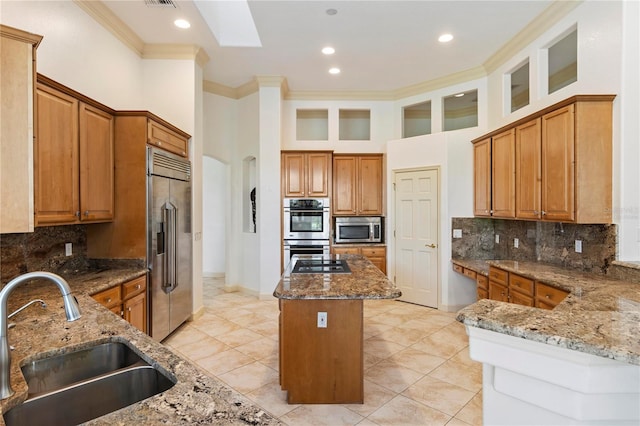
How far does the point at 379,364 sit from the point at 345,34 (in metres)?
3.81

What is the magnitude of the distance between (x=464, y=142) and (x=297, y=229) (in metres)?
2.91

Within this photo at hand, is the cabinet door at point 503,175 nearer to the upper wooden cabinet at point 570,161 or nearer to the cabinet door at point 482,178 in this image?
the cabinet door at point 482,178

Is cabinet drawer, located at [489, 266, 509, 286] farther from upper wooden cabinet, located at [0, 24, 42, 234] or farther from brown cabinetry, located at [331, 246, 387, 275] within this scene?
upper wooden cabinet, located at [0, 24, 42, 234]

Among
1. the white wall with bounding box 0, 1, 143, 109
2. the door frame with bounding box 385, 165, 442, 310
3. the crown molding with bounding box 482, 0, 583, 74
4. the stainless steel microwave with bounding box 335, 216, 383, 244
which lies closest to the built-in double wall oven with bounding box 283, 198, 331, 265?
the stainless steel microwave with bounding box 335, 216, 383, 244

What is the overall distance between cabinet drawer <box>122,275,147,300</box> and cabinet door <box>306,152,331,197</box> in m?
2.90

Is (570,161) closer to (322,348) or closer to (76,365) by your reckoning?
(322,348)

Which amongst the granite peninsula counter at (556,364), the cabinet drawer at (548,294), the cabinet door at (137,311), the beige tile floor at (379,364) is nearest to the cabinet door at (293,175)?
the beige tile floor at (379,364)

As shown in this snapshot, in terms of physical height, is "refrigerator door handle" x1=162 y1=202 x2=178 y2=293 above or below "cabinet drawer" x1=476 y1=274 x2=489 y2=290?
above

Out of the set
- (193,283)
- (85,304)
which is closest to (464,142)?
(193,283)

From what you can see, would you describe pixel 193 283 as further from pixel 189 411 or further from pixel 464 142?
pixel 464 142

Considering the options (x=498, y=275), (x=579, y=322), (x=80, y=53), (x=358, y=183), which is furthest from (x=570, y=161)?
(x=80, y=53)

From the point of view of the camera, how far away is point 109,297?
2590 millimetres

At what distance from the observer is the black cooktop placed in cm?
289

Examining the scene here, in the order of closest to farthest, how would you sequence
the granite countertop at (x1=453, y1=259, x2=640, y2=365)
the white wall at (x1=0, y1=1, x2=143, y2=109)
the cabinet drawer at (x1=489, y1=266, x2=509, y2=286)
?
the granite countertop at (x1=453, y1=259, x2=640, y2=365), the white wall at (x1=0, y1=1, x2=143, y2=109), the cabinet drawer at (x1=489, y1=266, x2=509, y2=286)
